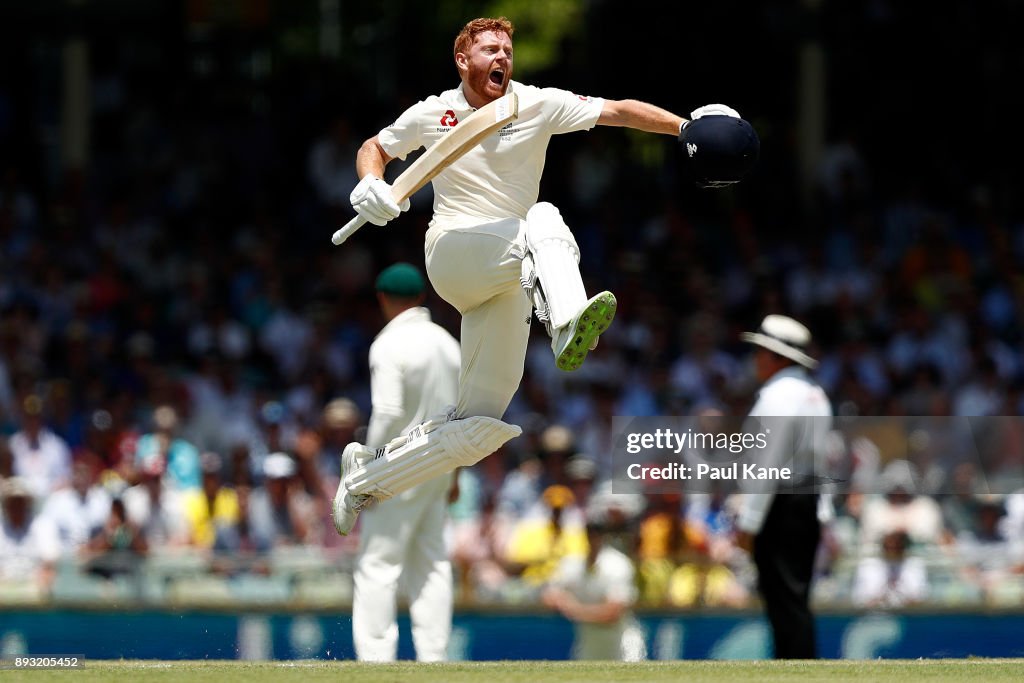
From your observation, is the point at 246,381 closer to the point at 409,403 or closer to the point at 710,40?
the point at 409,403

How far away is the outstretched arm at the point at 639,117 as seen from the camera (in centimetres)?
681

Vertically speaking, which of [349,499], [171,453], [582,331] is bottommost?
[349,499]

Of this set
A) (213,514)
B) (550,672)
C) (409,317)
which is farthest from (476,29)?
(213,514)

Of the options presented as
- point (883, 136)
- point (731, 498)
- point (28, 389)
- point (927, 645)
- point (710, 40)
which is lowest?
point (927, 645)

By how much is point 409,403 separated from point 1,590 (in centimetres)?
345

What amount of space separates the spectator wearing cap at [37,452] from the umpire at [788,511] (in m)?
5.41

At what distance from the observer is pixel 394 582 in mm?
8461

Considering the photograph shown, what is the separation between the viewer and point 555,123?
269 inches

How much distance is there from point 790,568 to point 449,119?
303 centimetres

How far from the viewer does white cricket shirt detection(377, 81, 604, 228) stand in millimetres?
6805

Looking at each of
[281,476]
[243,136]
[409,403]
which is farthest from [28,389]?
[409,403]

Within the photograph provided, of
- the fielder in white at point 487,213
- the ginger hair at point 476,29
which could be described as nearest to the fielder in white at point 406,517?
the fielder in white at point 487,213

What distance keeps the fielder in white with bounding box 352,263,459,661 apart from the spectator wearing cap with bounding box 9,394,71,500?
160 inches

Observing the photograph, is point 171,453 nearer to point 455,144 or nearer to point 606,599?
point 606,599
